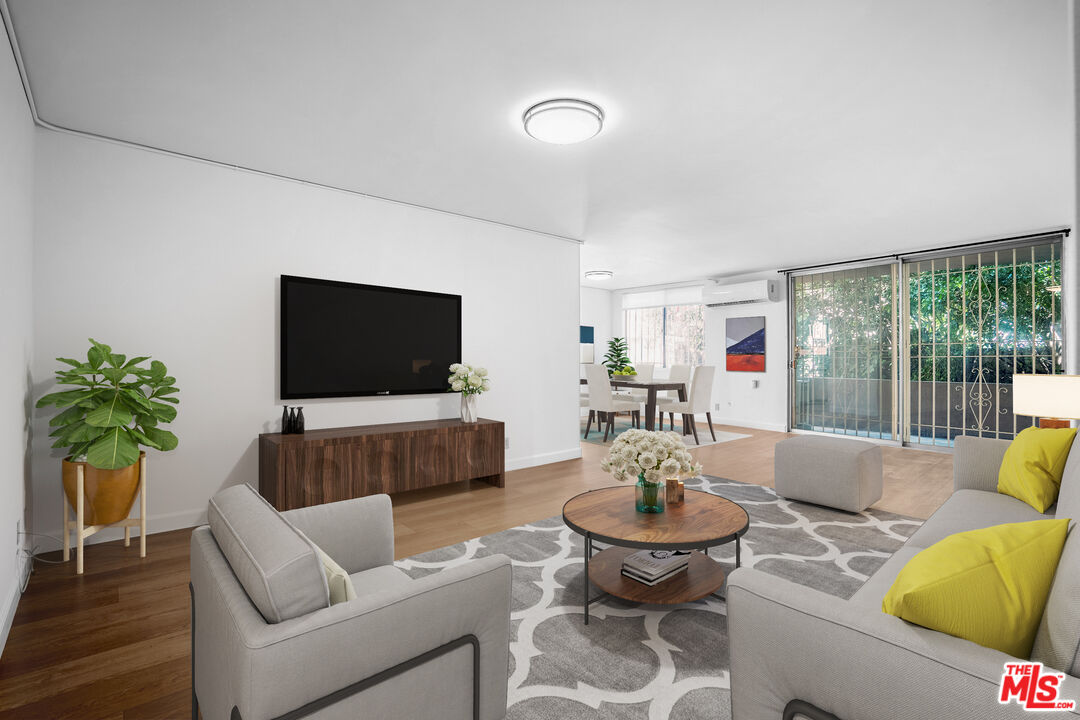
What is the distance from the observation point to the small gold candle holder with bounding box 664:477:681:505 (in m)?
2.56

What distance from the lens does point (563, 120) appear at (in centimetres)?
274

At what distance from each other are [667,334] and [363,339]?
647cm

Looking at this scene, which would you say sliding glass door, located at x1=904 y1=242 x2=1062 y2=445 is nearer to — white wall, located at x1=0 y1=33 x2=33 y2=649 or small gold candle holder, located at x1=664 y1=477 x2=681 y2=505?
small gold candle holder, located at x1=664 y1=477 x2=681 y2=505

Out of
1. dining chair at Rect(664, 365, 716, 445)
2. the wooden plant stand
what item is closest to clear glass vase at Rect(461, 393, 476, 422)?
the wooden plant stand

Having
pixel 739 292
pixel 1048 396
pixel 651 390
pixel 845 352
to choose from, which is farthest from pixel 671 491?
pixel 739 292

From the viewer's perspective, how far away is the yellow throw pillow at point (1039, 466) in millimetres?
2355

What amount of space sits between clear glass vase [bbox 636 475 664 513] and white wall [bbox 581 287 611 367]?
6.98m

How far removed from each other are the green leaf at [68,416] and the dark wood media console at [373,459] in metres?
0.99

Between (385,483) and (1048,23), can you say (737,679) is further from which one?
(385,483)

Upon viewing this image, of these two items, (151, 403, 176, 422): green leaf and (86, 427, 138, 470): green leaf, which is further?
(151, 403, 176, 422): green leaf

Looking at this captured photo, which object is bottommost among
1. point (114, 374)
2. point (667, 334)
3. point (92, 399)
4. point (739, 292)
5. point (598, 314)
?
point (92, 399)

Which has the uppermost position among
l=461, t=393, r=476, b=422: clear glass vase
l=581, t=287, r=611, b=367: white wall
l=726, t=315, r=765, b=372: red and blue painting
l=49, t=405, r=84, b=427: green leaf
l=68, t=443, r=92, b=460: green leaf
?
l=581, t=287, r=611, b=367: white wall

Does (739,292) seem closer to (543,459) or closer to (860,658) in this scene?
(543,459)
